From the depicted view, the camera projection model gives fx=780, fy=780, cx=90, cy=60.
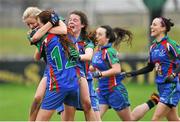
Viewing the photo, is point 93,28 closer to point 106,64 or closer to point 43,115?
point 106,64

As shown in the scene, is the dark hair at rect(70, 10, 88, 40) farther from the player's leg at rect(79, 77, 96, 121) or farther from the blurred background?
the blurred background

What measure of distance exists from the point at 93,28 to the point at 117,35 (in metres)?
12.7

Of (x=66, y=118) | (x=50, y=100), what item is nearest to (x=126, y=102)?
(x=66, y=118)

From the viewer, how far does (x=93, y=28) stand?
26.2m

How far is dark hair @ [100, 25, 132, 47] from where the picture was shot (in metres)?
12.9

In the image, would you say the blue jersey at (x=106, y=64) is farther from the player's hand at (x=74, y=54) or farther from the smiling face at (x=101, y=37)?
the player's hand at (x=74, y=54)

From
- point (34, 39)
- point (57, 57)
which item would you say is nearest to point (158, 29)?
point (57, 57)

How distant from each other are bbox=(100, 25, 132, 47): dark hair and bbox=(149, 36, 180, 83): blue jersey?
0.96m

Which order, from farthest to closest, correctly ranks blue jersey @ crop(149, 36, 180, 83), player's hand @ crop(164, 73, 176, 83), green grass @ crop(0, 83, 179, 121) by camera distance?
green grass @ crop(0, 83, 179, 121) < blue jersey @ crop(149, 36, 180, 83) < player's hand @ crop(164, 73, 176, 83)

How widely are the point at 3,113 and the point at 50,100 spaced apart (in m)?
7.32

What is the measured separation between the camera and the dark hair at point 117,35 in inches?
507

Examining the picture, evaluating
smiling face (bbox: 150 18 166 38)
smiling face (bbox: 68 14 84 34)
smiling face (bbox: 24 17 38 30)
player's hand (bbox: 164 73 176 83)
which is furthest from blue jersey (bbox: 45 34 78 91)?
smiling face (bbox: 150 18 166 38)

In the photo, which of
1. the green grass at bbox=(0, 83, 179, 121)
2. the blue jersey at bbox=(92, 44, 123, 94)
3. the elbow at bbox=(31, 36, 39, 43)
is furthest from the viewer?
the green grass at bbox=(0, 83, 179, 121)

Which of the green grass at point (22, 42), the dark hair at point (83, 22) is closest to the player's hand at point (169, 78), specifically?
the dark hair at point (83, 22)
